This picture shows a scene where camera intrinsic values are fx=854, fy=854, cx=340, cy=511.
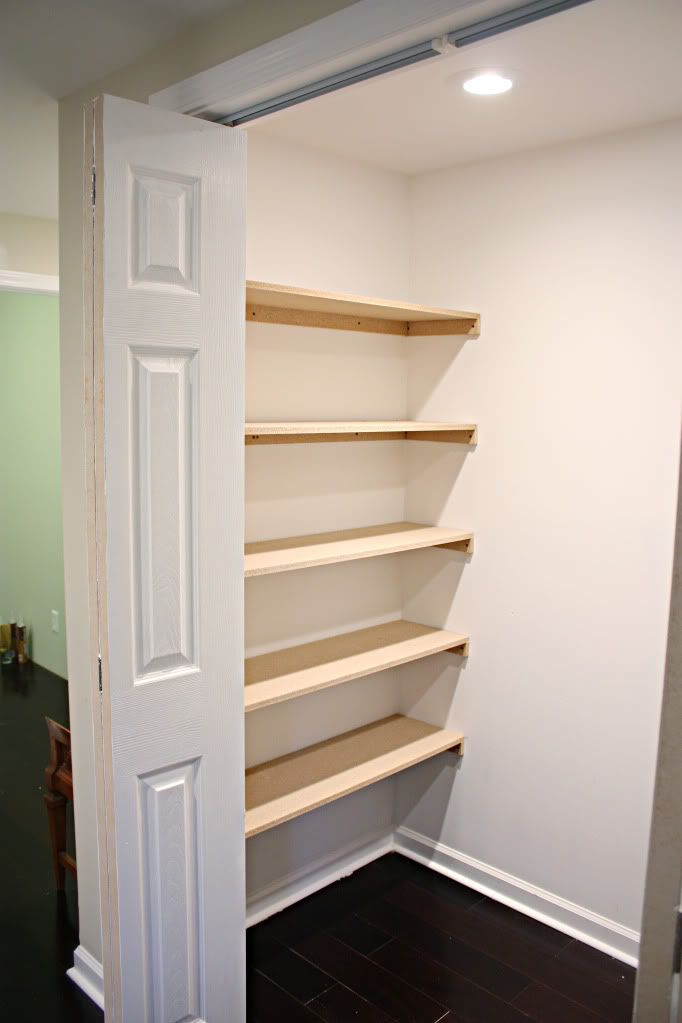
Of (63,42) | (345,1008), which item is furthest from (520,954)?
(63,42)

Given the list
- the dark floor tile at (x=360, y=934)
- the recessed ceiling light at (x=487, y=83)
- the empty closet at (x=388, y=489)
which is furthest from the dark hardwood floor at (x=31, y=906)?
the recessed ceiling light at (x=487, y=83)

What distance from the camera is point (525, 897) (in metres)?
2.93

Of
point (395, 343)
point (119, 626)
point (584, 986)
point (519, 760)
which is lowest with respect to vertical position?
point (584, 986)

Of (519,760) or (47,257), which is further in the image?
(47,257)

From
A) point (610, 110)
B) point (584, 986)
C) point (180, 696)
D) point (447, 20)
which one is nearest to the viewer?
point (447, 20)

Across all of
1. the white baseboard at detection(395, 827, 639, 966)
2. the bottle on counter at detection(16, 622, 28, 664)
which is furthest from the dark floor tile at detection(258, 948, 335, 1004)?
the bottle on counter at detection(16, 622, 28, 664)

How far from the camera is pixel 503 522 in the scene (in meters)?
2.94

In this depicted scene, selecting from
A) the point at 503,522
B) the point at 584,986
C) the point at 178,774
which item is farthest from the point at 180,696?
the point at 584,986

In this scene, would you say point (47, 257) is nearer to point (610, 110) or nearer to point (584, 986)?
point (610, 110)

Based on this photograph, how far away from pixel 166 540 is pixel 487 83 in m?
1.38

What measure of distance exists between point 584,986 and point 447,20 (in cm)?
257

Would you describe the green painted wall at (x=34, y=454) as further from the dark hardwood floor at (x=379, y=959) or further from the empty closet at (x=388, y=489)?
the empty closet at (x=388, y=489)

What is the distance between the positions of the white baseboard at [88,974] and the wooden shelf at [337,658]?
91cm

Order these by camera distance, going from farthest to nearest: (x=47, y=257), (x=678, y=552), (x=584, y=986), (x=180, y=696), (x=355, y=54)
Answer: (x=47, y=257), (x=584, y=986), (x=180, y=696), (x=355, y=54), (x=678, y=552)
